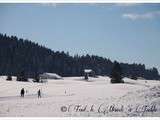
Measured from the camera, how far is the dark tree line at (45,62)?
20.2 meters

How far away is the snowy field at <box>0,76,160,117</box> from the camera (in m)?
18.3

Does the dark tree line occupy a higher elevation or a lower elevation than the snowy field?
higher

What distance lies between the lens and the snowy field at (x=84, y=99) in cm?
1831

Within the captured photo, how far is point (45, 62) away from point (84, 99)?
Answer: 6236 millimetres

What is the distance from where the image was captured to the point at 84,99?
19094 mm

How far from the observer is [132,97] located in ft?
63.7

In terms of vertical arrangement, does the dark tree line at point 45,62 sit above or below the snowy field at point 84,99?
above

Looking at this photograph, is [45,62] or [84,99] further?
[45,62]

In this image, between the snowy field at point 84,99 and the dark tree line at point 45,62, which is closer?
the snowy field at point 84,99

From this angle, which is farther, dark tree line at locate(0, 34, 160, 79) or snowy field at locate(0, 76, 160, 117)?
dark tree line at locate(0, 34, 160, 79)

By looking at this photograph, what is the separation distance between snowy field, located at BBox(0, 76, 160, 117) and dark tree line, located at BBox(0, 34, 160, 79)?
20.1 inches

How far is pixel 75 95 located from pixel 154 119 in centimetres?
359

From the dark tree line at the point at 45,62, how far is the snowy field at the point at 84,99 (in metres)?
0.51

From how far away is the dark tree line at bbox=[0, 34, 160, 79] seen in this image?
20.2 metres
